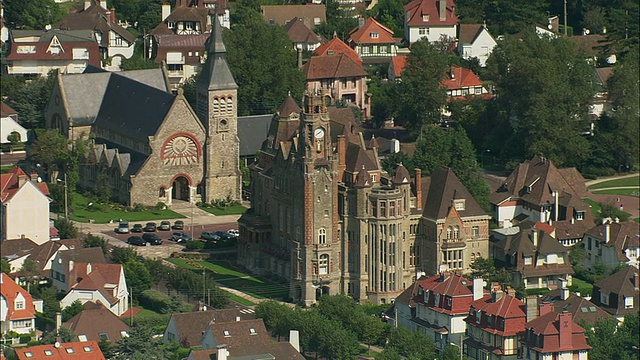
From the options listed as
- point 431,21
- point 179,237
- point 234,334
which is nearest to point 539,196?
point 179,237

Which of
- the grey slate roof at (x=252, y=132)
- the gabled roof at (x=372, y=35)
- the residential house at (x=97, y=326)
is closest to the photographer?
the residential house at (x=97, y=326)

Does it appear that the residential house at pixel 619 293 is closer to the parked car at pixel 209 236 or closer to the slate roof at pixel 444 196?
the slate roof at pixel 444 196

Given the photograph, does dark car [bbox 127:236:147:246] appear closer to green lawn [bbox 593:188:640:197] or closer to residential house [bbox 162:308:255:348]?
residential house [bbox 162:308:255:348]

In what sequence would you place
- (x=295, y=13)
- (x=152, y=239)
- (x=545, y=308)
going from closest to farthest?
(x=545, y=308) → (x=152, y=239) → (x=295, y=13)

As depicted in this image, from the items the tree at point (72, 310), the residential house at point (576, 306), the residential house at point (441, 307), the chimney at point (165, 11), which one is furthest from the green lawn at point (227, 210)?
the chimney at point (165, 11)

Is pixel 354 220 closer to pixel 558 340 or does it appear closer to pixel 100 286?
pixel 100 286

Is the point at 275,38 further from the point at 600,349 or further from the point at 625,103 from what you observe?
the point at 600,349

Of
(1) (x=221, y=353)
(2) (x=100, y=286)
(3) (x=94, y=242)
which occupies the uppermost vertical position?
(3) (x=94, y=242)
